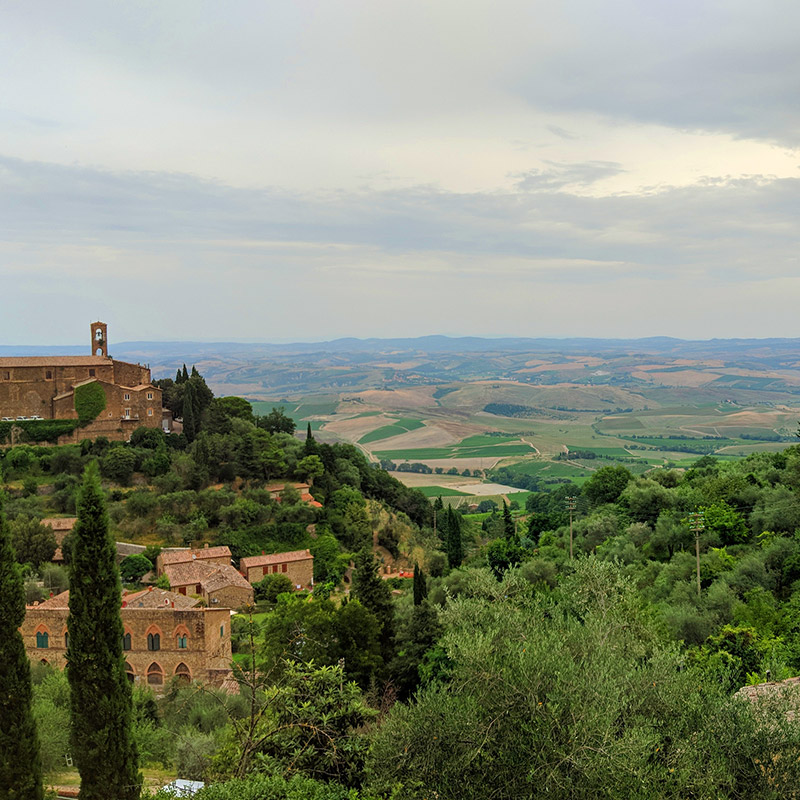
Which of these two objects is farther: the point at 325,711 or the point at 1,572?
the point at 325,711

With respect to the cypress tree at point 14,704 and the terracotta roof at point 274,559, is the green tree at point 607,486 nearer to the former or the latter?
the terracotta roof at point 274,559

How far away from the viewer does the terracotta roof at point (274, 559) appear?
118 feet

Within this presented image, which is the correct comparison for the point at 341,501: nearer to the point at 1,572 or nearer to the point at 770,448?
the point at 1,572

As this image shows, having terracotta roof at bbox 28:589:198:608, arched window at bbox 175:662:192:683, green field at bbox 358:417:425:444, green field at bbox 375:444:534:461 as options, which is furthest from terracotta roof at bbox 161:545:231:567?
green field at bbox 358:417:425:444

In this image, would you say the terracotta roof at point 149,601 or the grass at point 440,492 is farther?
the grass at point 440,492

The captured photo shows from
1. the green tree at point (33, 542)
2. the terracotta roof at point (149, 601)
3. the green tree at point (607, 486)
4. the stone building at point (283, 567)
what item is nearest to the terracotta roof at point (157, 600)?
the terracotta roof at point (149, 601)

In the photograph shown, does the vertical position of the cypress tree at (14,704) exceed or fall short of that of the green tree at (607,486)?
it exceeds it

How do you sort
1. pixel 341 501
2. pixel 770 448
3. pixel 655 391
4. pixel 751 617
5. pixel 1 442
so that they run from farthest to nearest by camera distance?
pixel 655 391, pixel 770 448, pixel 341 501, pixel 1 442, pixel 751 617

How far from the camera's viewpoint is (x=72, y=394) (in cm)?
4366

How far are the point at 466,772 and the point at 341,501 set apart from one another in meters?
35.4

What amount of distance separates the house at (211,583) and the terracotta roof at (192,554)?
35 centimetres

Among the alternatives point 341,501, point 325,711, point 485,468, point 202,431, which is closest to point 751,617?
point 325,711

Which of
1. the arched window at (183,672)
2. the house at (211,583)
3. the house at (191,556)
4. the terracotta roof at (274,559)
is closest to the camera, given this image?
the arched window at (183,672)

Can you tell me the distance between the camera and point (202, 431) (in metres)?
44.3
